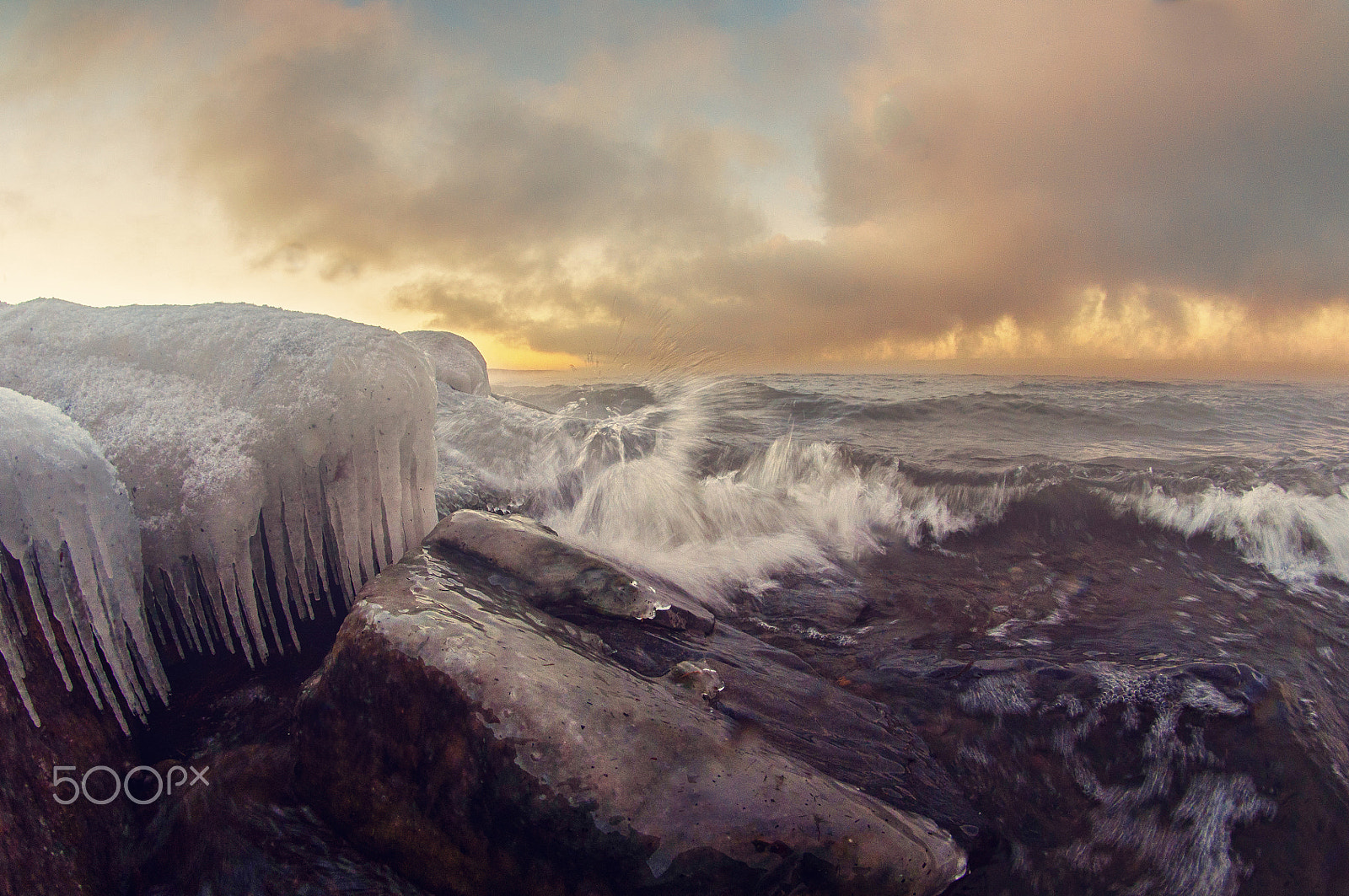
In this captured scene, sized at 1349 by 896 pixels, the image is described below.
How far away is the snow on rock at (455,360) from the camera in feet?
32.6

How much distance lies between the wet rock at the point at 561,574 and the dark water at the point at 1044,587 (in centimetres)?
83

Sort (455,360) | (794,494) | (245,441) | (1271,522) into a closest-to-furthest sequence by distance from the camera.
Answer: (245,441) < (1271,522) < (794,494) < (455,360)

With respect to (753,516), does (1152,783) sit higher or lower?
lower

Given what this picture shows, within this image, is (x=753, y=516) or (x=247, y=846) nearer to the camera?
(x=247, y=846)

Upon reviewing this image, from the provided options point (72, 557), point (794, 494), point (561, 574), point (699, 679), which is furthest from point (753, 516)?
point (72, 557)

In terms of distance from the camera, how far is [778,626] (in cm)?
375

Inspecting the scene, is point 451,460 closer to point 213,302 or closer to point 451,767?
point 213,302

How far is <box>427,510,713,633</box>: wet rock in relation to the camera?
2982mm

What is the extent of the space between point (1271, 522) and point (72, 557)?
8389mm

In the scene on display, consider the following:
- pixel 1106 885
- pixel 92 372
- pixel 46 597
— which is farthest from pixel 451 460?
pixel 1106 885

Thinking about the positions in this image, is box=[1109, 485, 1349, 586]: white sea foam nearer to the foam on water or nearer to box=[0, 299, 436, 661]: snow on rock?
the foam on water

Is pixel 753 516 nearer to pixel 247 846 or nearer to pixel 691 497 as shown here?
pixel 691 497

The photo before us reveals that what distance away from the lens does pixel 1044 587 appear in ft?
14.6

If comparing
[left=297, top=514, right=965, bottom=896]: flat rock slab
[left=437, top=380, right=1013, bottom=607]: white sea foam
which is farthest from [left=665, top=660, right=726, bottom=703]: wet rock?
[left=437, top=380, right=1013, bottom=607]: white sea foam
